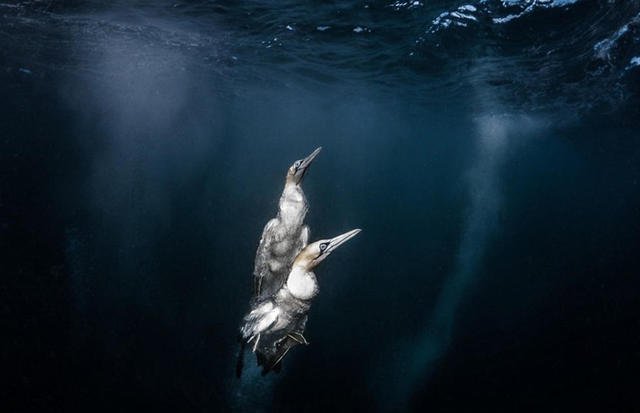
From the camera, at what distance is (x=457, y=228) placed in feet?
138

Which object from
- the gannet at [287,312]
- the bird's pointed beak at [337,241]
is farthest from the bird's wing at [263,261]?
the bird's pointed beak at [337,241]

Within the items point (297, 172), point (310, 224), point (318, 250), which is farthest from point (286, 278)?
point (310, 224)

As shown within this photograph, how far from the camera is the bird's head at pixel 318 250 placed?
2242 millimetres

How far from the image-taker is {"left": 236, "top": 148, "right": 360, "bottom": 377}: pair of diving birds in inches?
95.4

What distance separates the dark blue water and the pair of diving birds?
28.3 feet

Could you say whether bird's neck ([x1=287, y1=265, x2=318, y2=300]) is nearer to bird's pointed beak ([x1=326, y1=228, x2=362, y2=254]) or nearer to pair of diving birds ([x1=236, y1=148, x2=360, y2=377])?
pair of diving birds ([x1=236, y1=148, x2=360, y2=377])

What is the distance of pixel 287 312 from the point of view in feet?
8.34

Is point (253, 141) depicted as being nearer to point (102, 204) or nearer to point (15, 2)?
point (102, 204)

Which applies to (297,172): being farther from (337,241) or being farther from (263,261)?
(263,261)

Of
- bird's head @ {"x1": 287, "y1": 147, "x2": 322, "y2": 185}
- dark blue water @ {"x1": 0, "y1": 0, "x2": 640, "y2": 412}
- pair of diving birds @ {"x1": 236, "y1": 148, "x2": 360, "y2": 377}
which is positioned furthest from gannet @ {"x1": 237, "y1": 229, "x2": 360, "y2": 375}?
dark blue water @ {"x1": 0, "y1": 0, "x2": 640, "y2": 412}

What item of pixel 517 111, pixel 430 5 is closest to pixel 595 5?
pixel 430 5

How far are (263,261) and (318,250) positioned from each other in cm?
97

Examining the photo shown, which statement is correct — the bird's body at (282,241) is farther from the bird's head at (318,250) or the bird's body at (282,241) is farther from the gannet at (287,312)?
the bird's head at (318,250)

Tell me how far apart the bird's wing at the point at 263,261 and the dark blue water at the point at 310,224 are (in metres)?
8.71
